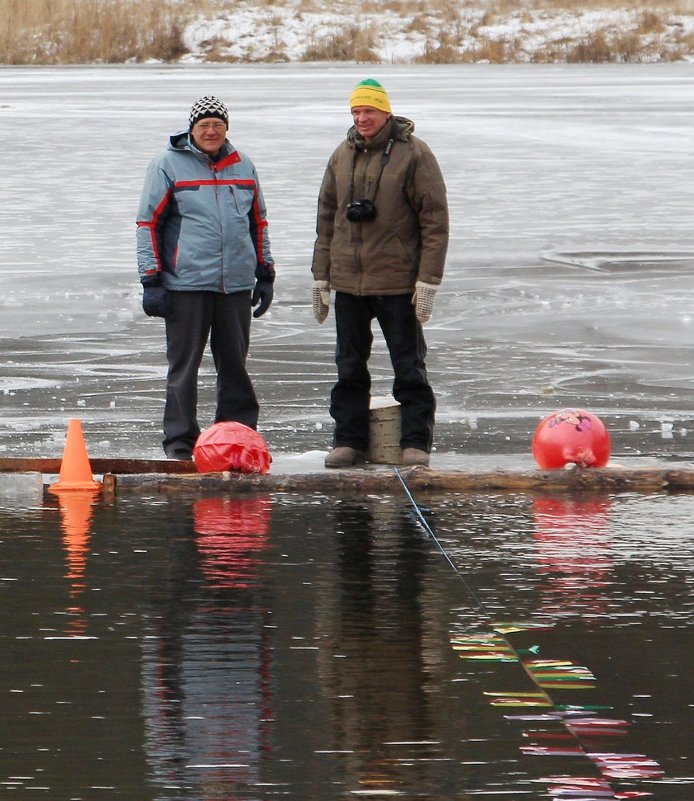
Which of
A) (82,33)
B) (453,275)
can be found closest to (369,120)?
(453,275)

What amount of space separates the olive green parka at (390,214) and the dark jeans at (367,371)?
13 centimetres

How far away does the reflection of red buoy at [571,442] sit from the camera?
7.86 meters

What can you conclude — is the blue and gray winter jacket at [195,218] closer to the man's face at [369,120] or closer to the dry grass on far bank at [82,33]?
the man's face at [369,120]

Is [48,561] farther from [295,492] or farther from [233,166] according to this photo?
[233,166]

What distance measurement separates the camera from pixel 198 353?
8602 millimetres

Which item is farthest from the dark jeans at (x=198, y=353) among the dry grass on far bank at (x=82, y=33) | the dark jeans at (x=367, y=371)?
the dry grass on far bank at (x=82, y=33)

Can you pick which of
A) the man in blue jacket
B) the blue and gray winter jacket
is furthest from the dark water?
the blue and gray winter jacket

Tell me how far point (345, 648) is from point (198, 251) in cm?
346

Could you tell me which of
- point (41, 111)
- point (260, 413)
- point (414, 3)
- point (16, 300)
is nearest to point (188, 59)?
point (414, 3)

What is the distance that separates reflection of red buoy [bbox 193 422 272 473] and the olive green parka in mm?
878

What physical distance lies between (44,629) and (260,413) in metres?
4.24

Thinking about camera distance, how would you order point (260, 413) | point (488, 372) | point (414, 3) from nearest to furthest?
point (260, 413), point (488, 372), point (414, 3)

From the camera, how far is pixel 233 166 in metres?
8.44

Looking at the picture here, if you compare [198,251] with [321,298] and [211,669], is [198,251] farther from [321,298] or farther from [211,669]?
[211,669]
